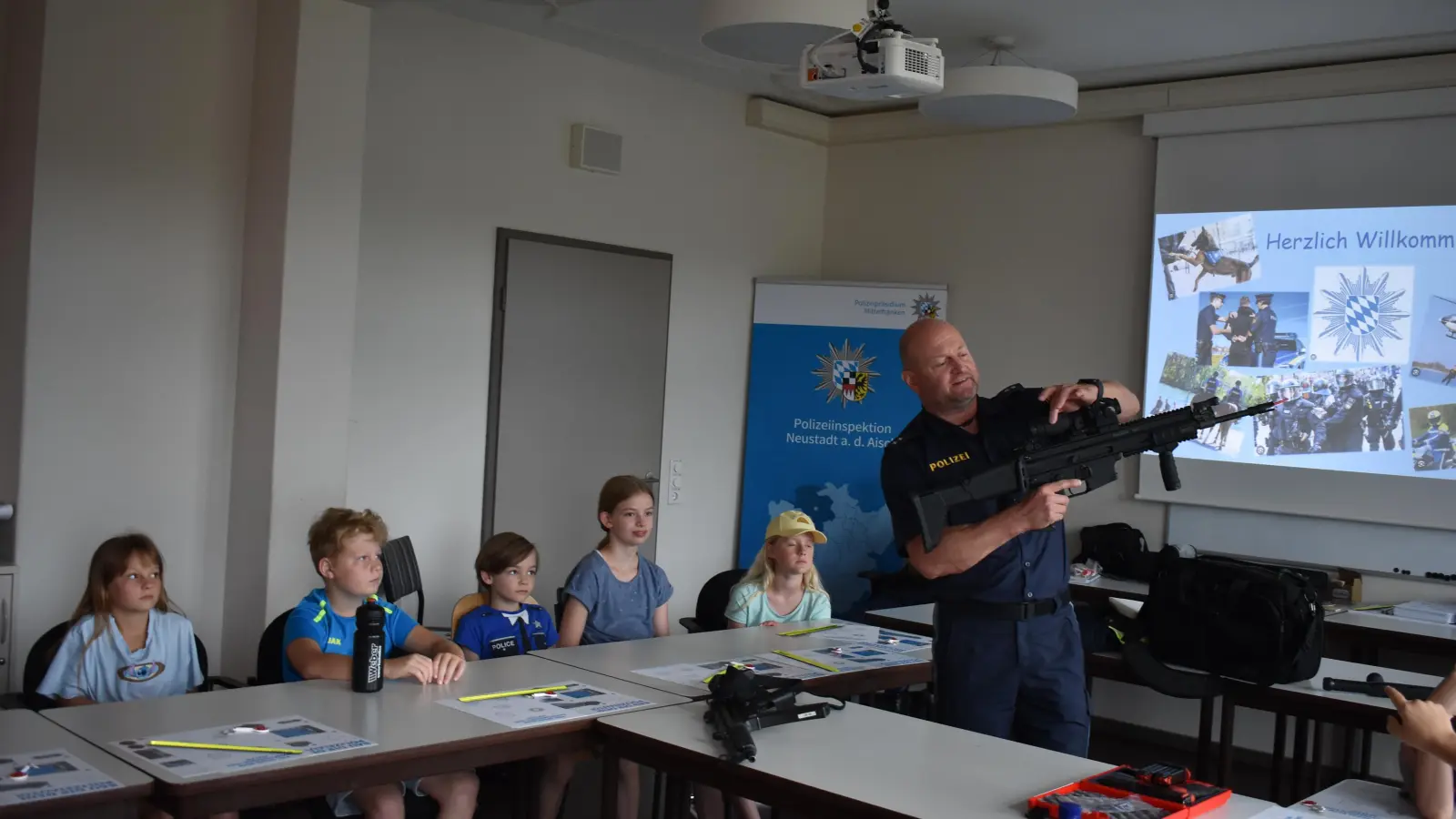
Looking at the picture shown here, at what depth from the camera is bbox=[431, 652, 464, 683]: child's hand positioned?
10.0ft

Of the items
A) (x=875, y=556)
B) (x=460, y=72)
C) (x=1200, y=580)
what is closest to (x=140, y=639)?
(x=1200, y=580)

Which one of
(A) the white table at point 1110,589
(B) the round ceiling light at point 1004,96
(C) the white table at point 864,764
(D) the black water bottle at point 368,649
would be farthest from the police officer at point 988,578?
(A) the white table at point 1110,589

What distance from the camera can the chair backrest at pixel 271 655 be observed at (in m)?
3.56

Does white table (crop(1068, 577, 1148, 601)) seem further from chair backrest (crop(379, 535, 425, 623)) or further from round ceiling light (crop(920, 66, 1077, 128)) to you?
chair backrest (crop(379, 535, 425, 623))

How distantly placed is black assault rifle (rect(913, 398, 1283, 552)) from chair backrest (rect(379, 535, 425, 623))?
2.65m

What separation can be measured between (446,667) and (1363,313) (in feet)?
14.7

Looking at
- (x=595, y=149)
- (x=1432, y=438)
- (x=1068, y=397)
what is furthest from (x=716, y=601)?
(x=1432, y=438)

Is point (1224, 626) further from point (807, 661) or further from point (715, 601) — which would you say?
point (715, 601)

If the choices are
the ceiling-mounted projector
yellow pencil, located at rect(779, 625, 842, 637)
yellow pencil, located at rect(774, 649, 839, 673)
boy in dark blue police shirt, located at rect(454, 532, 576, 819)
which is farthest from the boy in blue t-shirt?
the ceiling-mounted projector

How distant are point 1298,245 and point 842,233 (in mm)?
2629

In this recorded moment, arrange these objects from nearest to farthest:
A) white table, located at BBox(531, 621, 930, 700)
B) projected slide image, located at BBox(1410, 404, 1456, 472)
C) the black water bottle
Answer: the black water bottle, white table, located at BBox(531, 621, 930, 700), projected slide image, located at BBox(1410, 404, 1456, 472)

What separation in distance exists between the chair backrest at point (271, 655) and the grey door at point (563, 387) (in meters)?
2.29

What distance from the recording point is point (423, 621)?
5.64 meters

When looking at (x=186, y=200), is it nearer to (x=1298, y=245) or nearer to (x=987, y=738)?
(x=987, y=738)
